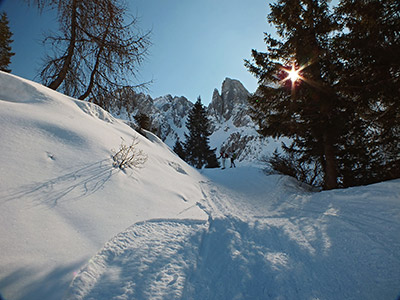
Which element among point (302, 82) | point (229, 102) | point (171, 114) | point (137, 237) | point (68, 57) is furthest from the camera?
point (171, 114)

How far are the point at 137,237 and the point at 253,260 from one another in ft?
4.91

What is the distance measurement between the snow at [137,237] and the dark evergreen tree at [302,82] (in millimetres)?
3162

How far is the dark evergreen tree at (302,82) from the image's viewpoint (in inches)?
213

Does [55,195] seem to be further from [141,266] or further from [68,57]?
[68,57]

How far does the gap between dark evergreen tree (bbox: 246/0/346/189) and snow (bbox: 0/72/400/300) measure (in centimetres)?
316

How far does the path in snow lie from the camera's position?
1.46 meters

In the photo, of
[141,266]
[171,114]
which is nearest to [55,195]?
[141,266]

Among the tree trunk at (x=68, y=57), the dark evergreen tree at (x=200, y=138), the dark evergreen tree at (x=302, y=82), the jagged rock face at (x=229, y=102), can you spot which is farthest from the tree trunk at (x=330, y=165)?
the jagged rock face at (x=229, y=102)

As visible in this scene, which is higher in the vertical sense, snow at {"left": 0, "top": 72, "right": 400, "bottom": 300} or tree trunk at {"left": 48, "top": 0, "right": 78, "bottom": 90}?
tree trunk at {"left": 48, "top": 0, "right": 78, "bottom": 90}

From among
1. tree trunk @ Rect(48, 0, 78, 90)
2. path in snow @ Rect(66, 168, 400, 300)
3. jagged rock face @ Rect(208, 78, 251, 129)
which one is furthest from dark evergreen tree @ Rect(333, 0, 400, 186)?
jagged rock face @ Rect(208, 78, 251, 129)

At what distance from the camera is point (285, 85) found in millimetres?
6211

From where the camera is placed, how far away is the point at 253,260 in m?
1.96

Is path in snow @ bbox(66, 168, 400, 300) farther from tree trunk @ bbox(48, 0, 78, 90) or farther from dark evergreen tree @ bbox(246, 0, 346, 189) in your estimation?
tree trunk @ bbox(48, 0, 78, 90)

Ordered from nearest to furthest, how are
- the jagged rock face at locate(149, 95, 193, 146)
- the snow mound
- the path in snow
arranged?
the snow mound → the path in snow → the jagged rock face at locate(149, 95, 193, 146)
